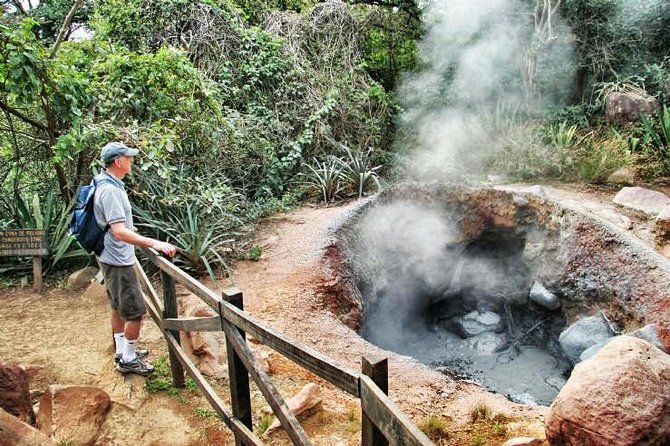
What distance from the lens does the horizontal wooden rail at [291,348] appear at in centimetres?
168

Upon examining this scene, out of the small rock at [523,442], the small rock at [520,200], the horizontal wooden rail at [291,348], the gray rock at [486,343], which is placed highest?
the horizontal wooden rail at [291,348]

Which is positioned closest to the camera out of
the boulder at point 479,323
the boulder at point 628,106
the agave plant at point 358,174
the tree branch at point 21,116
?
the tree branch at point 21,116

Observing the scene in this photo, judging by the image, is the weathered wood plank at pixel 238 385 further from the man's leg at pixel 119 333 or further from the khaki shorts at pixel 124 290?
the man's leg at pixel 119 333

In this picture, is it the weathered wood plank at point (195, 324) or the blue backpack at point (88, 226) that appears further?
the blue backpack at point (88, 226)

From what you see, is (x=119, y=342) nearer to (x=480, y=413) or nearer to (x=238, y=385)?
(x=238, y=385)

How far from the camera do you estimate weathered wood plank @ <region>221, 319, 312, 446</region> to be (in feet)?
6.51

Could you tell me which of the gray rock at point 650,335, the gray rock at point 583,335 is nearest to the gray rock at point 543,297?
the gray rock at point 583,335

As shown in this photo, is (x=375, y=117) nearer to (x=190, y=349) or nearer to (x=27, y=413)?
(x=190, y=349)

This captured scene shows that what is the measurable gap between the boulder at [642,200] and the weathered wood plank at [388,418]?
5.91 metres

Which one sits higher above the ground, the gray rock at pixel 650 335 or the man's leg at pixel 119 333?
the man's leg at pixel 119 333

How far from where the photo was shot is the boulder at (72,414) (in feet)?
8.54

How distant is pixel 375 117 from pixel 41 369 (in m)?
7.14

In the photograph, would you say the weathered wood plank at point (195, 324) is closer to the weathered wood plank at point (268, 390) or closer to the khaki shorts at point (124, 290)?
the weathered wood plank at point (268, 390)

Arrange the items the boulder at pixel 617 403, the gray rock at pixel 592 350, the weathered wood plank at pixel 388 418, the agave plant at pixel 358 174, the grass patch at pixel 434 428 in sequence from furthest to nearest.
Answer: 1. the agave plant at pixel 358 174
2. the gray rock at pixel 592 350
3. the grass patch at pixel 434 428
4. the boulder at pixel 617 403
5. the weathered wood plank at pixel 388 418
